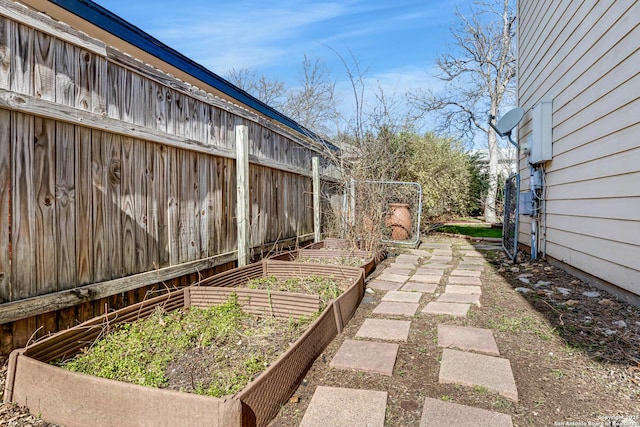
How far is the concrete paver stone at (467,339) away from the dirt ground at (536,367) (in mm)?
54

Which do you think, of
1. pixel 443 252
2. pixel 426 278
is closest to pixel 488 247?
pixel 443 252

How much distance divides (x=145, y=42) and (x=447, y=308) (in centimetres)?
309

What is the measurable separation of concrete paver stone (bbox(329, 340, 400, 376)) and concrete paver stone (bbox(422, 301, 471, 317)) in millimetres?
773

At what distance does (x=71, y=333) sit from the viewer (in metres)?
1.76

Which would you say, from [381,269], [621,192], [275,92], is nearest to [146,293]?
[381,269]

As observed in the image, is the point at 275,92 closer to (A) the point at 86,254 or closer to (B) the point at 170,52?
(B) the point at 170,52

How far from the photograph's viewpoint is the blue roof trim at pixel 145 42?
212 centimetres

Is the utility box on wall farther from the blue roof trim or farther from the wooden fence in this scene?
the wooden fence

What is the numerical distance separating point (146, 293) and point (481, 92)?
14.4 meters

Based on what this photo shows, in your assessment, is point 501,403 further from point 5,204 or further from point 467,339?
point 5,204

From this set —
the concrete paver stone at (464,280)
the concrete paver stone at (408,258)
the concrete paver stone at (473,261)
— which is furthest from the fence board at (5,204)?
the concrete paver stone at (473,261)

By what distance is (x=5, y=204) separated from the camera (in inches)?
63.4

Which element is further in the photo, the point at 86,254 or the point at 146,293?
the point at 146,293

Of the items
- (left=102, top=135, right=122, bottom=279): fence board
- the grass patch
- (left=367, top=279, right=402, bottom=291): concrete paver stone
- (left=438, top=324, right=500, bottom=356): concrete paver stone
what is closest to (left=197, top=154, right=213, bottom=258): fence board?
(left=102, top=135, right=122, bottom=279): fence board
